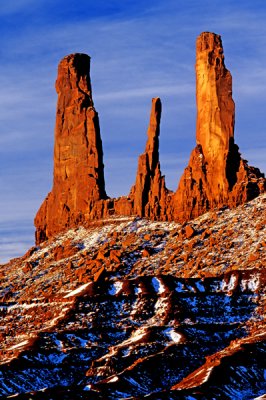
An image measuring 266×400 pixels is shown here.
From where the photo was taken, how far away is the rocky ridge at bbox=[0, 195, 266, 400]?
14162cm

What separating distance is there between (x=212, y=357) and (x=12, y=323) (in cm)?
3496

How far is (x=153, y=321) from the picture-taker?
165625mm

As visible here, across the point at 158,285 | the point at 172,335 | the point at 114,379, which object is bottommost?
the point at 114,379

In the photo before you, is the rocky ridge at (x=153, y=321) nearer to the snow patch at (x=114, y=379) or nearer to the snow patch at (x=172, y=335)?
the snow patch at (x=172, y=335)

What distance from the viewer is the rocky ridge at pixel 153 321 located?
465 feet

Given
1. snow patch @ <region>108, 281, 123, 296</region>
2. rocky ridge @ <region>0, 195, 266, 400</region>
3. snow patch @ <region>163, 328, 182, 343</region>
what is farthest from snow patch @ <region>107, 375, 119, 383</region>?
snow patch @ <region>108, 281, 123, 296</region>

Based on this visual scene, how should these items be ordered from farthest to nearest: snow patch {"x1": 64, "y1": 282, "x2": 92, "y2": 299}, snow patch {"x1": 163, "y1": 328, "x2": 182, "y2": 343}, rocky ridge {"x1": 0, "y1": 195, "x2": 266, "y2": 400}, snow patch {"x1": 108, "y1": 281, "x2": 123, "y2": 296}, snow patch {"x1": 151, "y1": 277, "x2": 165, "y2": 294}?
1. snow patch {"x1": 64, "y1": 282, "x2": 92, "y2": 299}
2. snow patch {"x1": 108, "y1": 281, "x2": 123, "y2": 296}
3. snow patch {"x1": 151, "y1": 277, "x2": 165, "y2": 294}
4. snow patch {"x1": 163, "y1": 328, "x2": 182, "y2": 343}
5. rocky ridge {"x1": 0, "y1": 195, "x2": 266, "y2": 400}

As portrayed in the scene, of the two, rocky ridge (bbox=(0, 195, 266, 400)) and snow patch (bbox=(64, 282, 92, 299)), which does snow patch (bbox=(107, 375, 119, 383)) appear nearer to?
rocky ridge (bbox=(0, 195, 266, 400))

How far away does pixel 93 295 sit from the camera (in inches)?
6781

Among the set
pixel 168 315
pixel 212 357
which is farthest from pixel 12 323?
pixel 212 357

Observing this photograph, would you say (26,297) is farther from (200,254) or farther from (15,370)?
(15,370)

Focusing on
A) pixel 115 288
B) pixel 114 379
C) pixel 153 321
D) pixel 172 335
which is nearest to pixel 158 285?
pixel 115 288

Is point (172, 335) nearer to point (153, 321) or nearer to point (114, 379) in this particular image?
point (153, 321)

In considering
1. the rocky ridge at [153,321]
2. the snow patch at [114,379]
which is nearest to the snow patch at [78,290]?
the rocky ridge at [153,321]
